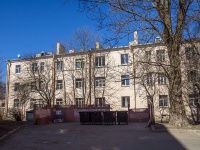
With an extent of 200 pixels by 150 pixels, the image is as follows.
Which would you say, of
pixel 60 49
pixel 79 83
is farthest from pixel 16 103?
pixel 79 83

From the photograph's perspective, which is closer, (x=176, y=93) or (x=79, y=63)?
(x=176, y=93)

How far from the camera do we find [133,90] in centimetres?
3347

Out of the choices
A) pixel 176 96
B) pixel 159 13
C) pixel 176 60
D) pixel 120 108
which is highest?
pixel 159 13

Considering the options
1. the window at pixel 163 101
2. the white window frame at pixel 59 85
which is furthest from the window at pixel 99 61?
the window at pixel 163 101

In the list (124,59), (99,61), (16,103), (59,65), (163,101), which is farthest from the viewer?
(16,103)

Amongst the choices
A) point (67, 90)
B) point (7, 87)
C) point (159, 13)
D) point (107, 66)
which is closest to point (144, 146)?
point (159, 13)

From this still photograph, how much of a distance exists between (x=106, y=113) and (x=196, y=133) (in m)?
8.33

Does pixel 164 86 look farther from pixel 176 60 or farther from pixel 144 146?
pixel 144 146

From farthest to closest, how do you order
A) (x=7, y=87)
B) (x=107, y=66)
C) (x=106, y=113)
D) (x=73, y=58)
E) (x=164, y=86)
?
(x=7, y=87) < (x=73, y=58) < (x=107, y=66) < (x=164, y=86) < (x=106, y=113)

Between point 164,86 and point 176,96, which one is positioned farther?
point 164,86

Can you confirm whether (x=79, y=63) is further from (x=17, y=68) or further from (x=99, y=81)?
(x=17, y=68)

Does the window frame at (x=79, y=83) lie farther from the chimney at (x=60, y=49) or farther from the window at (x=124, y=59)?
the window at (x=124, y=59)

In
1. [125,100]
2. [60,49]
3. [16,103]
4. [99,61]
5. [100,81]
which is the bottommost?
[16,103]

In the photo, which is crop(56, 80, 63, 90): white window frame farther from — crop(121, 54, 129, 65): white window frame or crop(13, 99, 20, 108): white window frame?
crop(121, 54, 129, 65): white window frame
